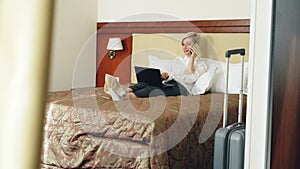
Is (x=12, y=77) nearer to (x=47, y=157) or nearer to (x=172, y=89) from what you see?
(x=47, y=157)

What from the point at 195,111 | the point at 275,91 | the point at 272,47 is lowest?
the point at 195,111

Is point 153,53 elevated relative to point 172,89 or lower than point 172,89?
elevated

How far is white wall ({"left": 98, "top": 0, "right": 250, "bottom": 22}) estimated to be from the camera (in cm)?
348

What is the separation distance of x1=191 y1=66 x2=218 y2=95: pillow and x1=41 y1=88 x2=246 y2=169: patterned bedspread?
0.45m

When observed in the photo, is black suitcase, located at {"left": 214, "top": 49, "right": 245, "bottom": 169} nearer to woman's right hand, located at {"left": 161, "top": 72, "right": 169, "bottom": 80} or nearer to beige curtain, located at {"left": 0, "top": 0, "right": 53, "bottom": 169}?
woman's right hand, located at {"left": 161, "top": 72, "right": 169, "bottom": 80}

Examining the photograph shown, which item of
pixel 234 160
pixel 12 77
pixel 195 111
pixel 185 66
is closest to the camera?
pixel 12 77

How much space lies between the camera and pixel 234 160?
1704 millimetres

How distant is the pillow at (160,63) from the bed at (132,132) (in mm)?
867

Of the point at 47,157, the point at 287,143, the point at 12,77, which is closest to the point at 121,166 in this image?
the point at 47,157

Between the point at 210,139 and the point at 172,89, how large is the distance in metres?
0.60

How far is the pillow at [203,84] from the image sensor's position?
2.94 metres

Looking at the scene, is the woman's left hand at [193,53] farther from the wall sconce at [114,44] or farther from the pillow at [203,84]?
the wall sconce at [114,44]

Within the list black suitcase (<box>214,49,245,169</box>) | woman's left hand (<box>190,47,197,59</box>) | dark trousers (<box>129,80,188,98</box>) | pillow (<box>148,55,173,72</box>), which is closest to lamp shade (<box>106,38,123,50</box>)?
pillow (<box>148,55,173,72</box>)

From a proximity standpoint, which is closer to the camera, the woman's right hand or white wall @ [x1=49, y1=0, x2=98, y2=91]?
the woman's right hand
